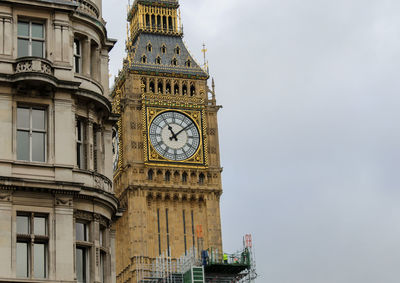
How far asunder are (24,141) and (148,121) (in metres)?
75.4

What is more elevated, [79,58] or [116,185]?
[116,185]

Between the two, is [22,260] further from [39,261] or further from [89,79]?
[89,79]

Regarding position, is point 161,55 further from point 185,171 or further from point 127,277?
point 127,277

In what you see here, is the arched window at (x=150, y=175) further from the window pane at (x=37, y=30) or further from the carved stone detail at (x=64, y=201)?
the carved stone detail at (x=64, y=201)

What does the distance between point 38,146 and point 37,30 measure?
17.7ft

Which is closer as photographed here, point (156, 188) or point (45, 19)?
point (45, 19)

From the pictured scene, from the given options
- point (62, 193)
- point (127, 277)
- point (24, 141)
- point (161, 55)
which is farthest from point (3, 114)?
point (161, 55)

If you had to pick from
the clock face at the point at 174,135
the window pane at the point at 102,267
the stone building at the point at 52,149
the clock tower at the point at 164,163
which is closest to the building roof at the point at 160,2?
the clock tower at the point at 164,163

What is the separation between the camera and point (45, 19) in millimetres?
44281

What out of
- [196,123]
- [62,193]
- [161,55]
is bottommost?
[62,193]

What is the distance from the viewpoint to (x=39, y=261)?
40.8 metres

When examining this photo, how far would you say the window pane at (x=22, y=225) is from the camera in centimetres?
4088

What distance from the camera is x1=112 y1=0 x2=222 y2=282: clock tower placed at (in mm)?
113688

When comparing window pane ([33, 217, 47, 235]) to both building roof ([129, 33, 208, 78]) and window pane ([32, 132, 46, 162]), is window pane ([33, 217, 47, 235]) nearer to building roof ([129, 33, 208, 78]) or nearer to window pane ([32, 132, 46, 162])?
window pane ([32, 132, 46, 162])
